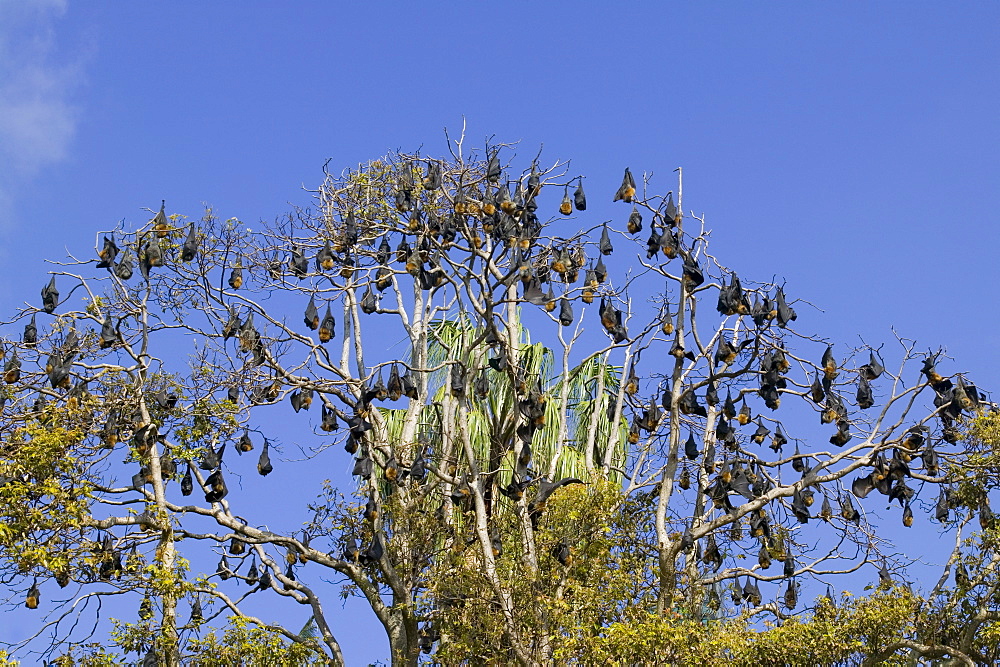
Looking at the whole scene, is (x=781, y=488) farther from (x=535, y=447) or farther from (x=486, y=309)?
(x=535, y=447)

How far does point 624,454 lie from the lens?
20.5 metres

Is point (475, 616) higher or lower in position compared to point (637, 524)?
lower

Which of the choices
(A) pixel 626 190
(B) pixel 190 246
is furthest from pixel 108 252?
(A) pixel 626 190

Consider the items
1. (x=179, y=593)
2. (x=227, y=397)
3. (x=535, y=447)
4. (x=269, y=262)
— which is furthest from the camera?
(x=535, y=447)

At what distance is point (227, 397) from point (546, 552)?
4433 mm

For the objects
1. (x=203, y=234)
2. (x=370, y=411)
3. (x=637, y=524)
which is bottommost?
(x=637, y=524)

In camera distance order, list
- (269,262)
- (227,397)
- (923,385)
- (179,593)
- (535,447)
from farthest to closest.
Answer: (535,447), (269,262), (227,397), (923,385), (179,593)

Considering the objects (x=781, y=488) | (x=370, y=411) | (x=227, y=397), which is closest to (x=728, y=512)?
(x=781, y=488)

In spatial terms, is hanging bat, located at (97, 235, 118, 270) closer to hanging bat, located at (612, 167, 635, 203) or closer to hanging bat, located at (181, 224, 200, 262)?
hanging bat, located at (181, 224, 200, 262)

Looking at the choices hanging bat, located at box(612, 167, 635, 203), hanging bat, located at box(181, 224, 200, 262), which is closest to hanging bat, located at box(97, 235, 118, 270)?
hanging bat, located at box(181, 224, 200, 262)

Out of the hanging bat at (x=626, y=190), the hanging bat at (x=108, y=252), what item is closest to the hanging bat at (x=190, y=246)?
the hanging bat at (x=108, y=252)

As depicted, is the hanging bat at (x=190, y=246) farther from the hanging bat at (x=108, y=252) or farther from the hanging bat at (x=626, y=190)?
the hanging bat at (x=626, y=190)

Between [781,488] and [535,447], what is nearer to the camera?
[781,488]

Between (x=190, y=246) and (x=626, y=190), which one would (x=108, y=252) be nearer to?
(x=190, y=246)
